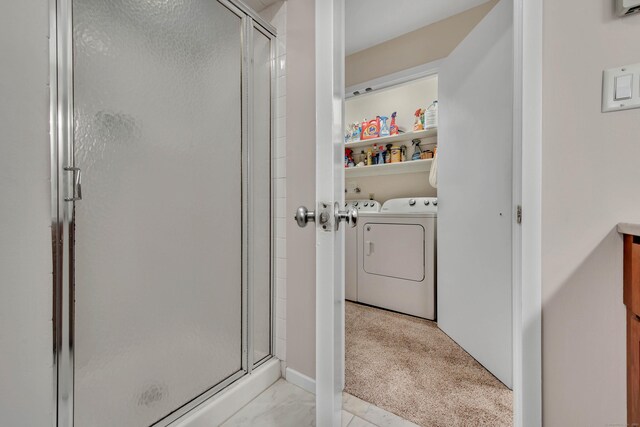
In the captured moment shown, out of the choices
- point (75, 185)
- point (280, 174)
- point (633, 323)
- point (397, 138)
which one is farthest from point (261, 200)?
point (397, 138)

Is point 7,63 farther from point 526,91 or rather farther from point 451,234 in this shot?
point 451,234

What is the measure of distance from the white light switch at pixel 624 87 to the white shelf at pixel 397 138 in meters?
1.75

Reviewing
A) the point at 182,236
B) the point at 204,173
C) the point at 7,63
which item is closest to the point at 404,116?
the point at 204,173

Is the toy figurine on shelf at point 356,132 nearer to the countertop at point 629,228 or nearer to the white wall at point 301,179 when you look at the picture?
the white wall at point 301,179

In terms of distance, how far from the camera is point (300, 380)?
1.36 m

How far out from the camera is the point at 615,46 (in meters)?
0.72

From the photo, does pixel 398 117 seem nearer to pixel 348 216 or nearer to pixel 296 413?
pixel 348 216

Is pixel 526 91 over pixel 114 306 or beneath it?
over

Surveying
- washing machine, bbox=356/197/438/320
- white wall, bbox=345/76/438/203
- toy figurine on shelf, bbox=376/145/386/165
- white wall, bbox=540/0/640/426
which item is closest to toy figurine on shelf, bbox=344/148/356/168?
white wall, bbox=345/76/438/203

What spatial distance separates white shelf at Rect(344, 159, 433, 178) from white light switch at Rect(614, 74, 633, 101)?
69.3 inches

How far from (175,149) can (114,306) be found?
600 millimetres

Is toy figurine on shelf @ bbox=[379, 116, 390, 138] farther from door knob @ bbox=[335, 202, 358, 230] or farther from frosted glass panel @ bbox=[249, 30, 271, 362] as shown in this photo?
door knob @ bbox=[335, 202, 358, 230]

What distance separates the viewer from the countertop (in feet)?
1.95

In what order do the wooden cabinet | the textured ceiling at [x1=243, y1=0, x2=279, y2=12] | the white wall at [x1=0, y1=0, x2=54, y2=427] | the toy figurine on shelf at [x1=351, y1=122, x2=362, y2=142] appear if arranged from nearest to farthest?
the wooden cabinet, the white wall at [x1=0, y1=0, x2=54, y2=427], the textured ceiling at [x1=243, y1=0, x2=279, y2=12], the toy figurine on shelf at [x1=351, y1=122, x2=362, y2=142]
